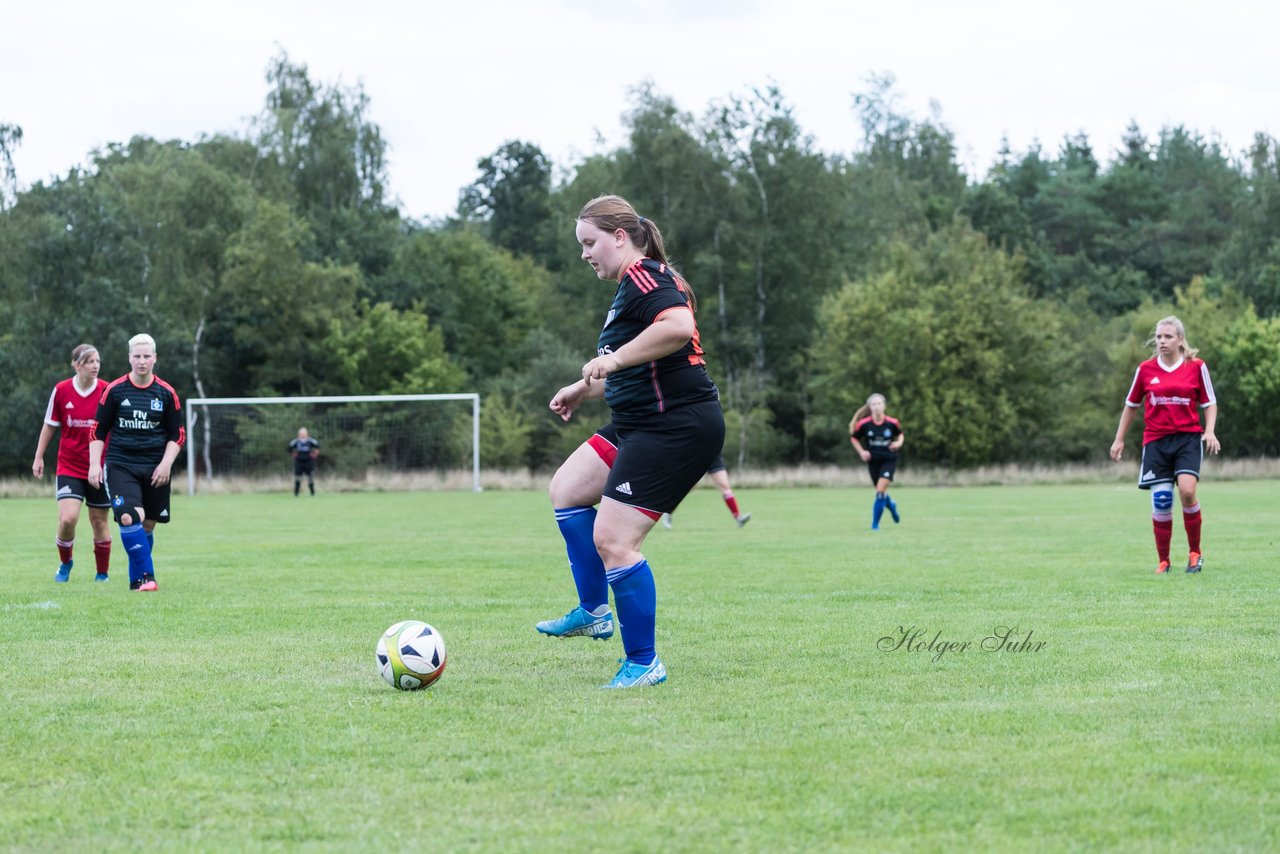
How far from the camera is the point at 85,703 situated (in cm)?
Result: 546

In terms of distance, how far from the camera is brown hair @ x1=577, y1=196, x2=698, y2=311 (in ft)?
19.6

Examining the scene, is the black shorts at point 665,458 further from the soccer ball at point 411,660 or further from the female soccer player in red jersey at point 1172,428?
the female soccer player in red jersey at point 1172,428

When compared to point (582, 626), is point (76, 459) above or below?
above

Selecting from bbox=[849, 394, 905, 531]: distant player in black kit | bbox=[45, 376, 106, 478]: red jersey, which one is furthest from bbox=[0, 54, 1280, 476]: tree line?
bbox=[45, 376, 106, 478]: red jersey

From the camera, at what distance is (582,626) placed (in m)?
6.90

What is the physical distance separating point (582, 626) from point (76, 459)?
6.38 metres

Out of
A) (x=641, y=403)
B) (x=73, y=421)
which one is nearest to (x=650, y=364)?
(x=641, y=403)

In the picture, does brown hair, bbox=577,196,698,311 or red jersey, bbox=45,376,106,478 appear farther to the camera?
red jersey, bbox=45,376,106,478

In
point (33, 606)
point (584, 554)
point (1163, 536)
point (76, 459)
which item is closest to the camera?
point (584, 554)

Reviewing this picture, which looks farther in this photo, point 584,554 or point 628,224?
point 584,554

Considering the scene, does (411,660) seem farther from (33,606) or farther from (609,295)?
(609,295)

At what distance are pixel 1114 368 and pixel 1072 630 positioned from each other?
159 feet

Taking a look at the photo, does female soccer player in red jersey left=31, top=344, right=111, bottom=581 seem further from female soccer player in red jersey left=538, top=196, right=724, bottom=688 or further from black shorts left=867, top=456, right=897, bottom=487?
black shorts left=867, top=456, right=897, bottom=487

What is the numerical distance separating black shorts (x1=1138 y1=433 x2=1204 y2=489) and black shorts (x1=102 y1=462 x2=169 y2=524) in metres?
7.59
